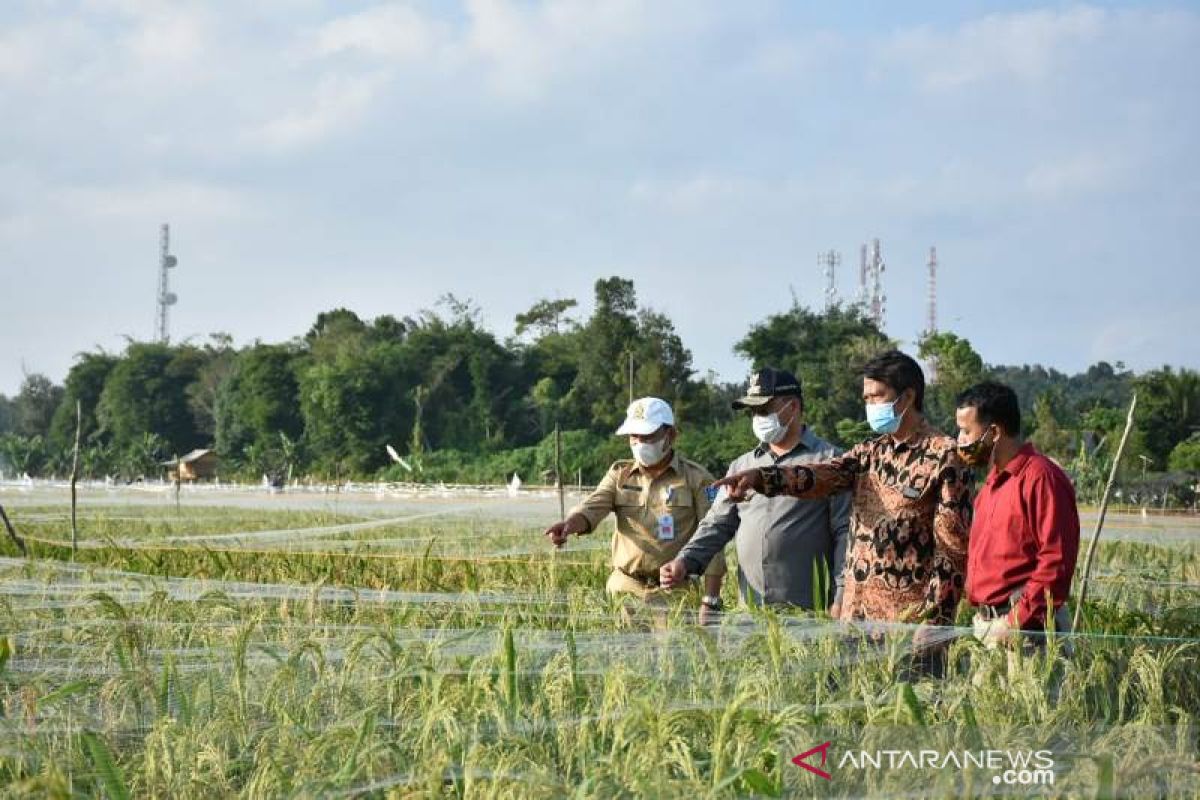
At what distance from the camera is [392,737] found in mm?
3391

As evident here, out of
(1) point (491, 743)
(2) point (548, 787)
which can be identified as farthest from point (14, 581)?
(2) point (548, 787)

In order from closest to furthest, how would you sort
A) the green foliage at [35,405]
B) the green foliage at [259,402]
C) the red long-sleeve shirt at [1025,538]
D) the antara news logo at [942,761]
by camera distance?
the antara news logo at [942,761], the red long-sleeve shirt at [1025,538], the green foliage at [259,402], the green foliage at [35,405]

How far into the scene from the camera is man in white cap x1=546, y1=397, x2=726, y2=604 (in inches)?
199

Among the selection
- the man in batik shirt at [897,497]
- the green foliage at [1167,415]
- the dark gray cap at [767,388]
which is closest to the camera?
the man in batik shirt at [897,497]

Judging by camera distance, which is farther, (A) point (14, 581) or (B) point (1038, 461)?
(A) point (14, 581)

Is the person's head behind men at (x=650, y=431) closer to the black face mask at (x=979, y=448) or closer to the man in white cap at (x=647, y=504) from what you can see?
the man in white cap at (x=647, y=504)

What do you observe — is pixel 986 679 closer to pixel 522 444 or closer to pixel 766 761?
pixel 766 761

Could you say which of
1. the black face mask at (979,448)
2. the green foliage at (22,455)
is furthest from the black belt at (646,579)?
the green foliage at (22,455)

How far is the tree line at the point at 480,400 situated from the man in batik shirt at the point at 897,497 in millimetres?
23522

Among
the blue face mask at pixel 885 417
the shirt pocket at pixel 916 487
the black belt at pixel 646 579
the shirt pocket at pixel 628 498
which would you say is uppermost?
the blue face mask at pixel 885 417

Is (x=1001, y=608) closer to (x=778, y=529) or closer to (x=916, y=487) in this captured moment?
(x=916, y=487)

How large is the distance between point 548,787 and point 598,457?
118ft

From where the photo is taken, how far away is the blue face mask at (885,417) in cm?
404

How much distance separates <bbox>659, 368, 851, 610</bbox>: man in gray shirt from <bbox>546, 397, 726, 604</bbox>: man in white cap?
1.13ft
